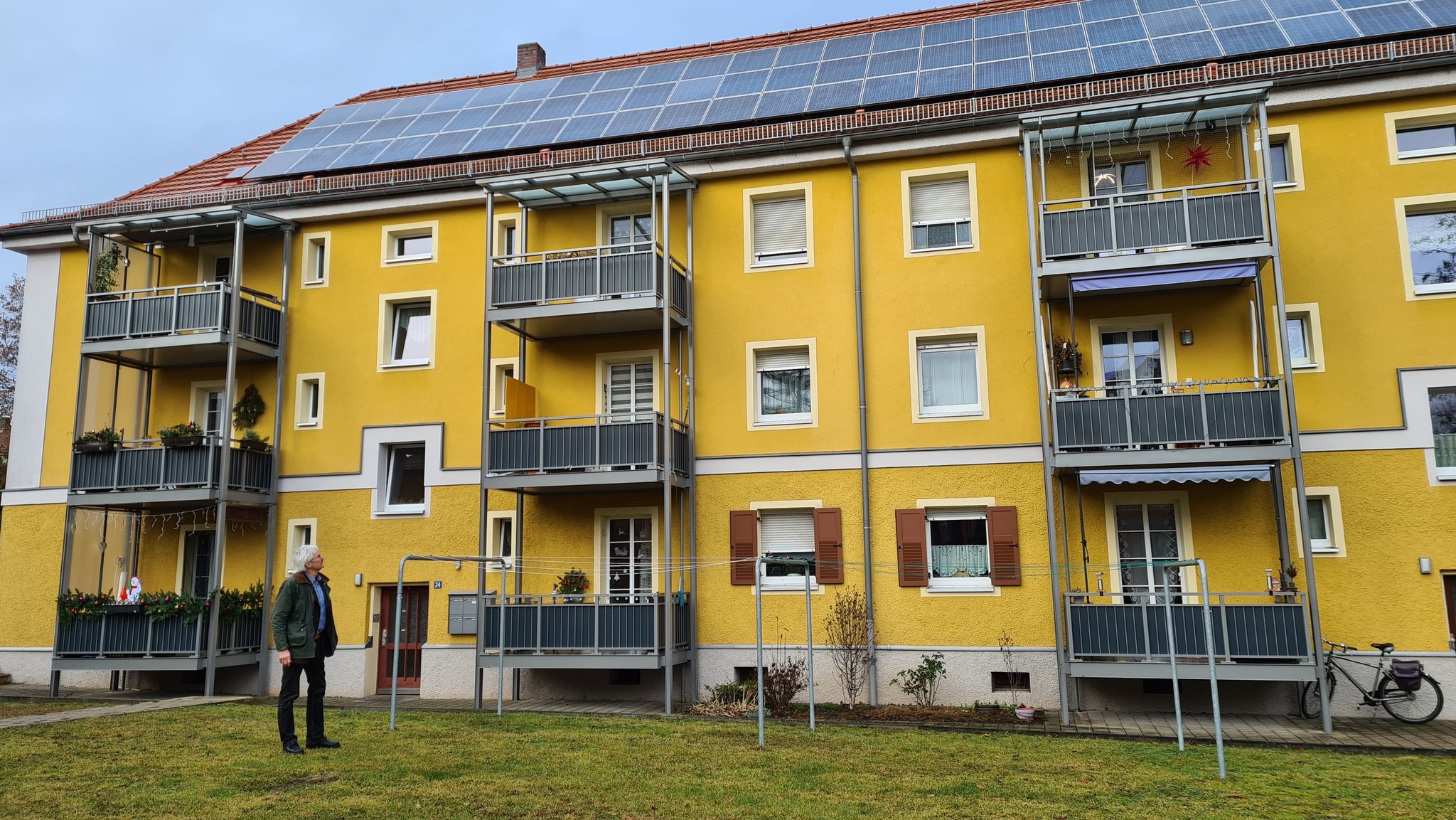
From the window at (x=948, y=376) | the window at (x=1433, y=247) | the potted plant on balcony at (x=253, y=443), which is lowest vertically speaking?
the potted plant on balcony at (x=253, y=443)

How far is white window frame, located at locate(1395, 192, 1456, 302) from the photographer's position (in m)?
15.4

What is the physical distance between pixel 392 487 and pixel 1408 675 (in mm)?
15992

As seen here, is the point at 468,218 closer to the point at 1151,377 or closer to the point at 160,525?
the point at 160,525

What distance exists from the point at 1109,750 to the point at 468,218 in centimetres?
1392

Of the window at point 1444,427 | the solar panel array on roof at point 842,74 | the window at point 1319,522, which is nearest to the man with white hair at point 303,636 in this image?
the solar panel array on roof at point 842,74

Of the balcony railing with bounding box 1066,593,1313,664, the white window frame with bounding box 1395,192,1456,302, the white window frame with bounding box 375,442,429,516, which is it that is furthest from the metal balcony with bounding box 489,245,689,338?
the white window frame with bounding box 1395,192,1456,302

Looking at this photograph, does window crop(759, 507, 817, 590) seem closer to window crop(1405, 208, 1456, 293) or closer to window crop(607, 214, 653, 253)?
window crop(607, 214, 653, 253)

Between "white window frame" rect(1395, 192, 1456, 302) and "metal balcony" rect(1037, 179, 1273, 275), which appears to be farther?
"white window frame" rect(1395, 192, 1456, 302)

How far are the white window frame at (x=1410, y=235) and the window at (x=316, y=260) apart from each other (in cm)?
1784

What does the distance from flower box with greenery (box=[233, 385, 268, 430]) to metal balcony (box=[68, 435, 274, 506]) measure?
3.00ft

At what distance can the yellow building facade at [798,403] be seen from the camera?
15125mm

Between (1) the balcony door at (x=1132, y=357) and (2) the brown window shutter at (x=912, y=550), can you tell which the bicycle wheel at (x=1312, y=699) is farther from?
(2) the brown window shutter at (x=912, y=550)

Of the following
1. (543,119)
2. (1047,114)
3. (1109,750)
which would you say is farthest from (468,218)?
(1109,750)

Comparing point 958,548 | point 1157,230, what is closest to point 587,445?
point 958,548
